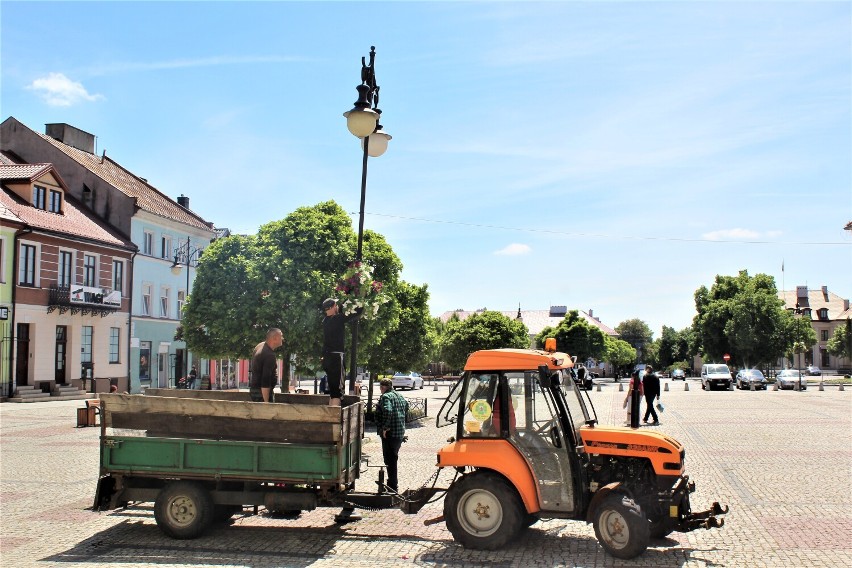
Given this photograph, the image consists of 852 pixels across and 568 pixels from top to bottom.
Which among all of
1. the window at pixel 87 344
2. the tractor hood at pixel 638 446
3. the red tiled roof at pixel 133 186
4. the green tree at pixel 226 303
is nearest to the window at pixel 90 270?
the window at pixel 87 344

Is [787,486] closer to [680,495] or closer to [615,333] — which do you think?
[680,495]

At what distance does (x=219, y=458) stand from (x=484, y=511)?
9.55 ft

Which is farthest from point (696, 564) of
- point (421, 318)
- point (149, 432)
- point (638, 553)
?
point (421, 318)

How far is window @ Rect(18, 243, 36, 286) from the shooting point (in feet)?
108

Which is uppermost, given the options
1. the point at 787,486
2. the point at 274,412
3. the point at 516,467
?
the point at 274,412

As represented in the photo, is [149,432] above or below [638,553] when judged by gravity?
above

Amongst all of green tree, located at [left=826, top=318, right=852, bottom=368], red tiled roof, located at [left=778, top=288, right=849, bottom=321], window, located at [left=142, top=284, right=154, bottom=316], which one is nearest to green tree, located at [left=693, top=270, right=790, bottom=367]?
green tree, located at [left=826, top=318, right=852, bottom=368]

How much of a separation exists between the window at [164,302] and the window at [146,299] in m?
1.13

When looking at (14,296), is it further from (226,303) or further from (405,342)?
(226,303)

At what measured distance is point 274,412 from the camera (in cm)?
835

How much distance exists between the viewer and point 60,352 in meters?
35.6

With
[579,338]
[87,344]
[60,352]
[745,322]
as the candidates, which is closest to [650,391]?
[60,352]

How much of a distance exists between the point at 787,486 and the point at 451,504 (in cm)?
643

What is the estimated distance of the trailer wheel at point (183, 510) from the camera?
27.6ft
